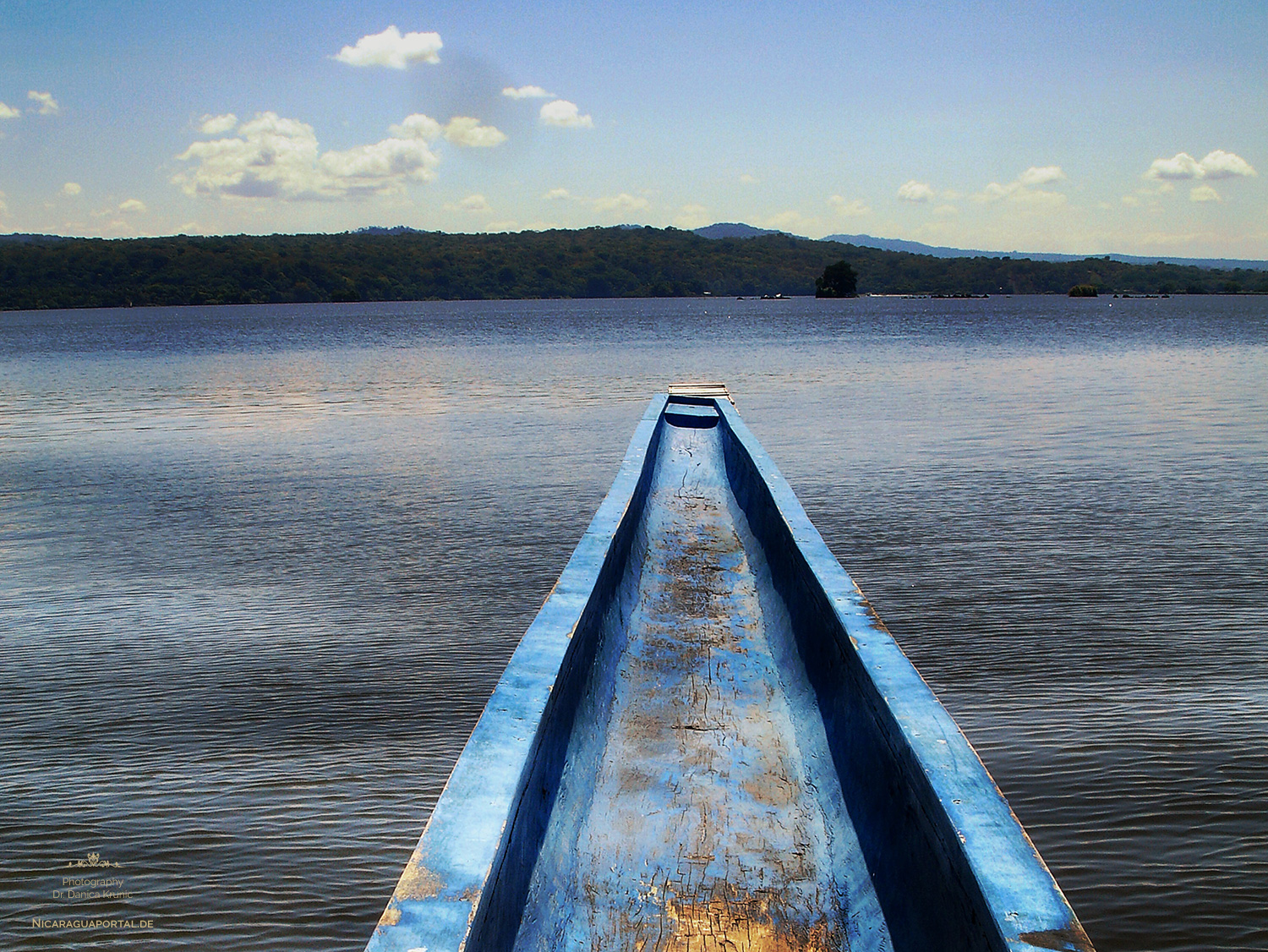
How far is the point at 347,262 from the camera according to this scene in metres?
143

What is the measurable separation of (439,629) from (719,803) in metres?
3.78

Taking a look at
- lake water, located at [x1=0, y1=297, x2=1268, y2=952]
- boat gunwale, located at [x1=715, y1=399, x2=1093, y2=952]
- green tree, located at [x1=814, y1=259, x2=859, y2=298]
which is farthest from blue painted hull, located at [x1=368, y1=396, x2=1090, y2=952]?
green tree, located at [x1=814, y1=259, x2=859, y2=298]

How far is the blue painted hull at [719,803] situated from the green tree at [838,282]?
420ft

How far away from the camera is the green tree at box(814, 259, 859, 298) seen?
127 metres

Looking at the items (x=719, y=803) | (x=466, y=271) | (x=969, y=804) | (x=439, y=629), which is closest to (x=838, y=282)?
(x=466, y=271)

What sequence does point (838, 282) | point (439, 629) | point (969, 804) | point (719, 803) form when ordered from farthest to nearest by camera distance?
point (838, 282) < point (439, 629) < point (719, 803) < point (969, 804)

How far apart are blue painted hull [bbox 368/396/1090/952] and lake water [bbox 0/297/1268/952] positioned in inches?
46.1

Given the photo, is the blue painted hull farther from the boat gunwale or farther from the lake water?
the lake water

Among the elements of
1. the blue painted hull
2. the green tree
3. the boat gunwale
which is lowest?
the blue painted hull

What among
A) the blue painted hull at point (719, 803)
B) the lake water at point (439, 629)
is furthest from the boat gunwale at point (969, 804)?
the lake water at point (439, 629)

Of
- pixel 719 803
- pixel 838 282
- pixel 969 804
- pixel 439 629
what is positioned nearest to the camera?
pixel 969 804

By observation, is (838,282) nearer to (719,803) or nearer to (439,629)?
(439,629)

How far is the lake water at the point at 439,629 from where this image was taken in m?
3.60

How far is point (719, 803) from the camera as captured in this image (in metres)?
2.72
